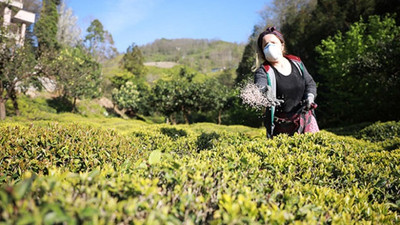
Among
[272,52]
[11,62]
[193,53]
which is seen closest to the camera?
[272,52]

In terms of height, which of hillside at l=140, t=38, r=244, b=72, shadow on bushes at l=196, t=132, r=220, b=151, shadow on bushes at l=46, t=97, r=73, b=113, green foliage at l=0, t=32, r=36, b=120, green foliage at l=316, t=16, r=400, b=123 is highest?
hillside at l=140, t=38, r=244, b=72

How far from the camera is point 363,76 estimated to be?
12.5 m

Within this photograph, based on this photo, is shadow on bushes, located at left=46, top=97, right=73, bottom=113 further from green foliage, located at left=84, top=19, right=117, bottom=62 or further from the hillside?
the hillside

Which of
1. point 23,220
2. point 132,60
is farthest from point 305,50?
point 132,60

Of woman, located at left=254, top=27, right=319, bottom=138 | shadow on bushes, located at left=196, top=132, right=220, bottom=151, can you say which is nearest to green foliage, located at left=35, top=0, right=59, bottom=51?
shadow on bushes, located at left=196, top=132, right=220, bottom=151

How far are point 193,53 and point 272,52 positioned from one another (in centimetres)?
12867

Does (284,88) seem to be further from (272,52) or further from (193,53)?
(193,53)

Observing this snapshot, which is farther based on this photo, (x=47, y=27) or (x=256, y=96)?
(x=47, y=27)

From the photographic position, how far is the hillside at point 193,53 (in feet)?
302

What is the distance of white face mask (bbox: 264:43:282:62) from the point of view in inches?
144

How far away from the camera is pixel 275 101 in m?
3.45

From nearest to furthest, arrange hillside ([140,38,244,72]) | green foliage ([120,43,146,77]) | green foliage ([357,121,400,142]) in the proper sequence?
green foliage ([357,121,400,142]) → green foliage ([120,43,146,77]) → hillside ([140,38,244,72])

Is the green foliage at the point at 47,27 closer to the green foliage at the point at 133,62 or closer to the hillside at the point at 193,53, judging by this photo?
the green foliage at the point at 133,62

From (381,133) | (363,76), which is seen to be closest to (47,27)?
(363,76)
